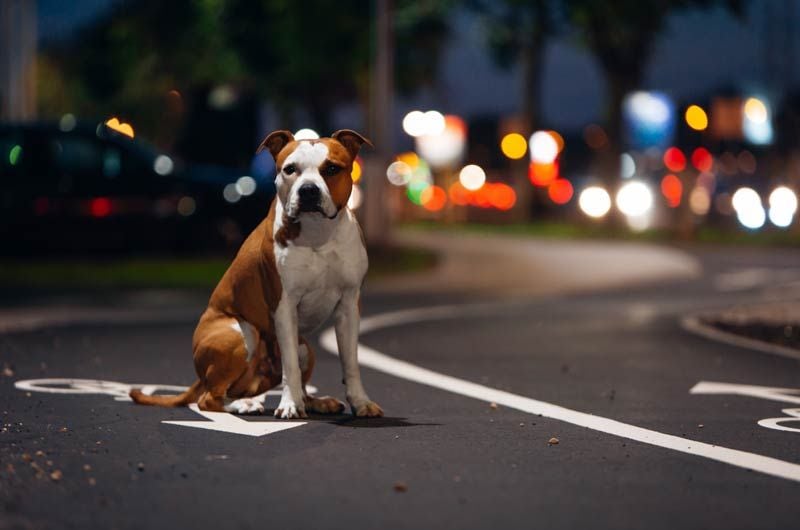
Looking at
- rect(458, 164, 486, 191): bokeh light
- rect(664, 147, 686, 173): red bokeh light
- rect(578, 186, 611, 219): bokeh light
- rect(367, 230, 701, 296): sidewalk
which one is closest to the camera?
rect(367, 230, 701, 296): sidewalk

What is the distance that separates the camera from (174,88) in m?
42.9

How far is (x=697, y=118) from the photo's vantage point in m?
49.3

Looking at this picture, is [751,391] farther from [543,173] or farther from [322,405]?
[543,173]

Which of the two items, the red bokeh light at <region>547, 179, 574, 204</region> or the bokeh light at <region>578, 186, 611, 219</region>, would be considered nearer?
the bokeh light at <region>578, 186, 611, 219</region>

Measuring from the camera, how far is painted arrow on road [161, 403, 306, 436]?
8.03m

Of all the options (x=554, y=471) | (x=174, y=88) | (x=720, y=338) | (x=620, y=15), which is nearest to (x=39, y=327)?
(x=720, y=338)

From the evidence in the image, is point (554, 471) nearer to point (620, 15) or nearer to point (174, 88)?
point (620, 15)

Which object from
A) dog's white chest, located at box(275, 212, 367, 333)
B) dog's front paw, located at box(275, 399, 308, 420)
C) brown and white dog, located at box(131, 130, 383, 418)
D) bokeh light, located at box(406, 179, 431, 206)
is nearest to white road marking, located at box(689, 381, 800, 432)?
brown and white dog, located at box(131, 130, 383, 418)

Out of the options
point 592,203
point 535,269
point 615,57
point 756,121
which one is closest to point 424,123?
point 592,203

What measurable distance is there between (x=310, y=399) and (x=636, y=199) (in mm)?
48419

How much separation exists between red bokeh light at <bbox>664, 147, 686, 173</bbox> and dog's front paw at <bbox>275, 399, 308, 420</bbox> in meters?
40.8

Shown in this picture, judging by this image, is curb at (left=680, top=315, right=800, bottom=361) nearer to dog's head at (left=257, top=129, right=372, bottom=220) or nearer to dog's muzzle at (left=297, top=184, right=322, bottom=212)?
dog's head at (left=257, top=129, right=372, bottom=220)

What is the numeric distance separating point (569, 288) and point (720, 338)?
779cm

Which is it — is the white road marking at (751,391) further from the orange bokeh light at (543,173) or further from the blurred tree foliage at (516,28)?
the orange bokeh light at (543,173)
